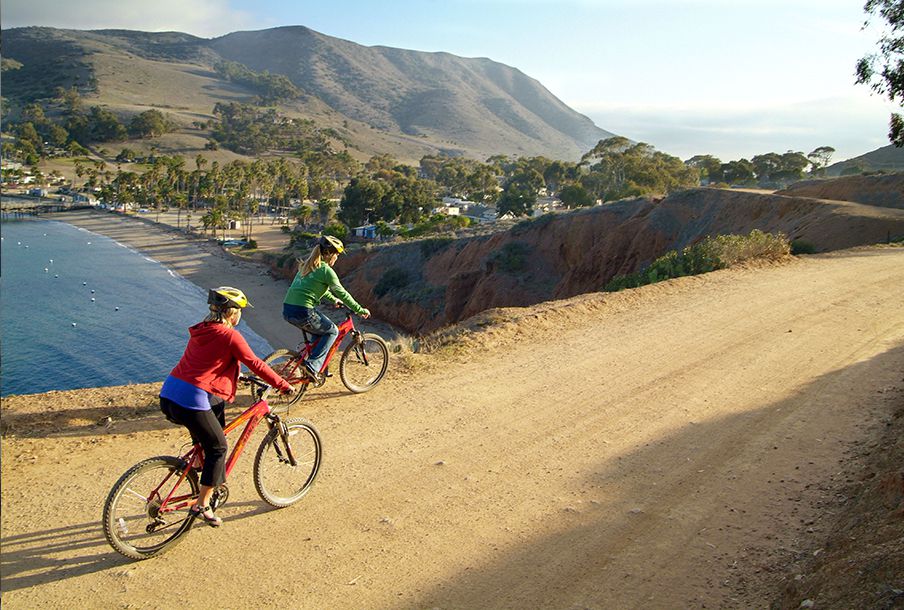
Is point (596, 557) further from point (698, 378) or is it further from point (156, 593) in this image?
point (698, 378)

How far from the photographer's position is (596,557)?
5.29 m

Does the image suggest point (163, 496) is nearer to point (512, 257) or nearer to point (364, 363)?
point (364, 363)

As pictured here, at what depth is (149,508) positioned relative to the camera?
4910 mm

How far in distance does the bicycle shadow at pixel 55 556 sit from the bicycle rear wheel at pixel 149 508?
0.18 m

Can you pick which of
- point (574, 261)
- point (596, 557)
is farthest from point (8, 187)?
point (596, 557)

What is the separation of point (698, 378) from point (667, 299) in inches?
202

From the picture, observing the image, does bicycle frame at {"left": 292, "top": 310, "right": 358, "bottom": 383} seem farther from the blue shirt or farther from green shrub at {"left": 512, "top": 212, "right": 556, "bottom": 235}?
green shrub at {"left": 512, "top": 212, "right": 556, "bottom": 235}

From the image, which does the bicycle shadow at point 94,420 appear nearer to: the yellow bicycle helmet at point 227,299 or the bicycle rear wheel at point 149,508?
the bicycle rear wheel at point 149,508

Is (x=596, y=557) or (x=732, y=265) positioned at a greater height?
(x=732, y=265)

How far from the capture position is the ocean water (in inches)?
1367

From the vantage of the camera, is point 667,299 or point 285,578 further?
point 667,299

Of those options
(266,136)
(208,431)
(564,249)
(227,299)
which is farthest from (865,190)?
(266,136)

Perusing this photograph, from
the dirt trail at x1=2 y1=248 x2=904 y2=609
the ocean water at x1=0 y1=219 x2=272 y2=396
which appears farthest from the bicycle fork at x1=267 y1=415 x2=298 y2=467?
the ocean water at x1=0 y1=219 x2=272 y2=396

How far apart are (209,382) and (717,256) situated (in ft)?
54.8
